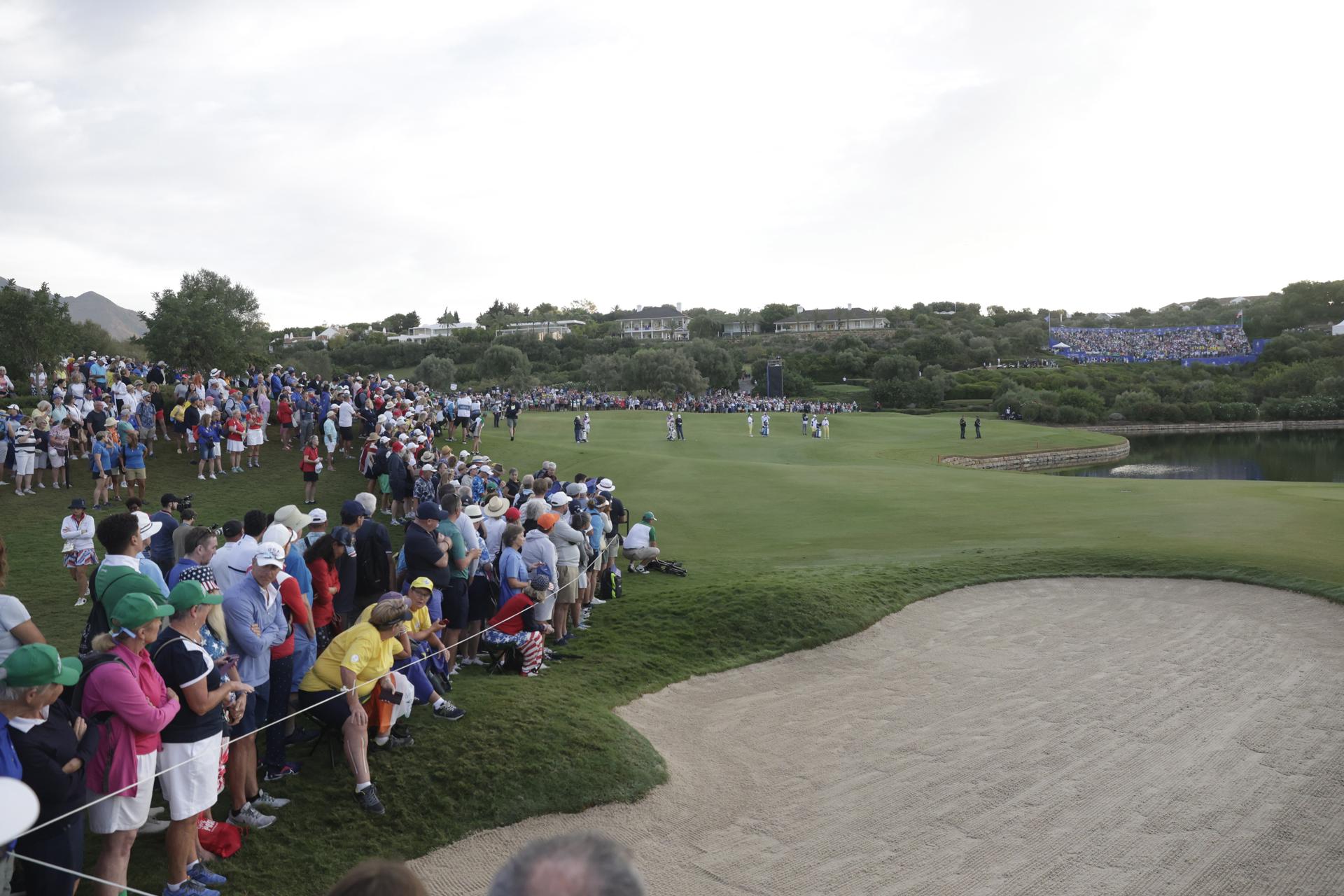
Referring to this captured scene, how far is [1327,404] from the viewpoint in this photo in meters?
71.4

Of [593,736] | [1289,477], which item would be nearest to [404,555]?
[593,736]

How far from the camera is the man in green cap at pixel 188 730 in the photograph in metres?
5.66

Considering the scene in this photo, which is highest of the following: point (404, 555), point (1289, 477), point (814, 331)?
point (814, 331)

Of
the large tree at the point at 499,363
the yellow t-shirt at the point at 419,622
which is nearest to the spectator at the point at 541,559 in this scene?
the yellow t-shirt at the point at 419,622

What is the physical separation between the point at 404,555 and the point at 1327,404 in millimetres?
84898

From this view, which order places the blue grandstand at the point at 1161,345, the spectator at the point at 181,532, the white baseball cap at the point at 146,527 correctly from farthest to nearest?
the blue grandstand at the point at 1161,345
the spectator at the point at 181,532
the white baseball cap at the point at 146,527

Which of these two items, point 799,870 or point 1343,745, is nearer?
point 799,870

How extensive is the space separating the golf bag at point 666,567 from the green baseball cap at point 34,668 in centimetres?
1187

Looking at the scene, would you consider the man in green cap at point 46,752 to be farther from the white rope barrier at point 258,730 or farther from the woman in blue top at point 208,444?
the woman in blue top at point 208,444

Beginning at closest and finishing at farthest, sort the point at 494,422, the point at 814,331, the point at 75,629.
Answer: the point at 75,629 → the point at 494,422 → the point at 814,331

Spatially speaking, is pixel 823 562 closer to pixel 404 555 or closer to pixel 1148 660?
pixel 1148 660

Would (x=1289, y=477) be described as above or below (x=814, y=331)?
below

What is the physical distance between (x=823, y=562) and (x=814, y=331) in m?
131

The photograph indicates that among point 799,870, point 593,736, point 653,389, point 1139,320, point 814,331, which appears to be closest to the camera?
point 799,870
